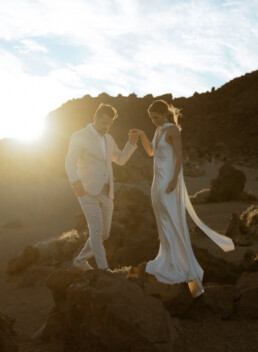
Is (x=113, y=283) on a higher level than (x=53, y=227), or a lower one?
higher

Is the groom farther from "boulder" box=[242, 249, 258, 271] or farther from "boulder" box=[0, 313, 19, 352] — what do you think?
"boulder" box=[242, 249, 258, 271]

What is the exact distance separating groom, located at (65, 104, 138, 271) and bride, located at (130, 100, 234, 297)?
616mm

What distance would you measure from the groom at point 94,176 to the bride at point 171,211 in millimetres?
616

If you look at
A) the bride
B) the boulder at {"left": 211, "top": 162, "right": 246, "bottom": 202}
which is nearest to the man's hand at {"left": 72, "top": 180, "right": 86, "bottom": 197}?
the bride

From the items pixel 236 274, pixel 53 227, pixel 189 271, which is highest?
pixel 189 271

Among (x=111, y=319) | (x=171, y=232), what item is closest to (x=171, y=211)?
(x=171, y=232)

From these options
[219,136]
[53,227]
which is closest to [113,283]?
[53,227]

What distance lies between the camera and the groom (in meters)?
4.45

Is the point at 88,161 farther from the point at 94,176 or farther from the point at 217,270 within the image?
the point at 217,270

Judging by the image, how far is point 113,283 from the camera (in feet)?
11.4

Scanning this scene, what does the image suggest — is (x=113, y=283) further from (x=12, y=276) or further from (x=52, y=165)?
(x=52, y=165)

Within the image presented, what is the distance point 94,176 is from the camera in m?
4.52

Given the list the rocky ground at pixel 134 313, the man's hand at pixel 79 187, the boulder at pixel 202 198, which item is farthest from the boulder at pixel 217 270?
the boulder at pixel 202 198

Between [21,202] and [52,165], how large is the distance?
31.2 feet
